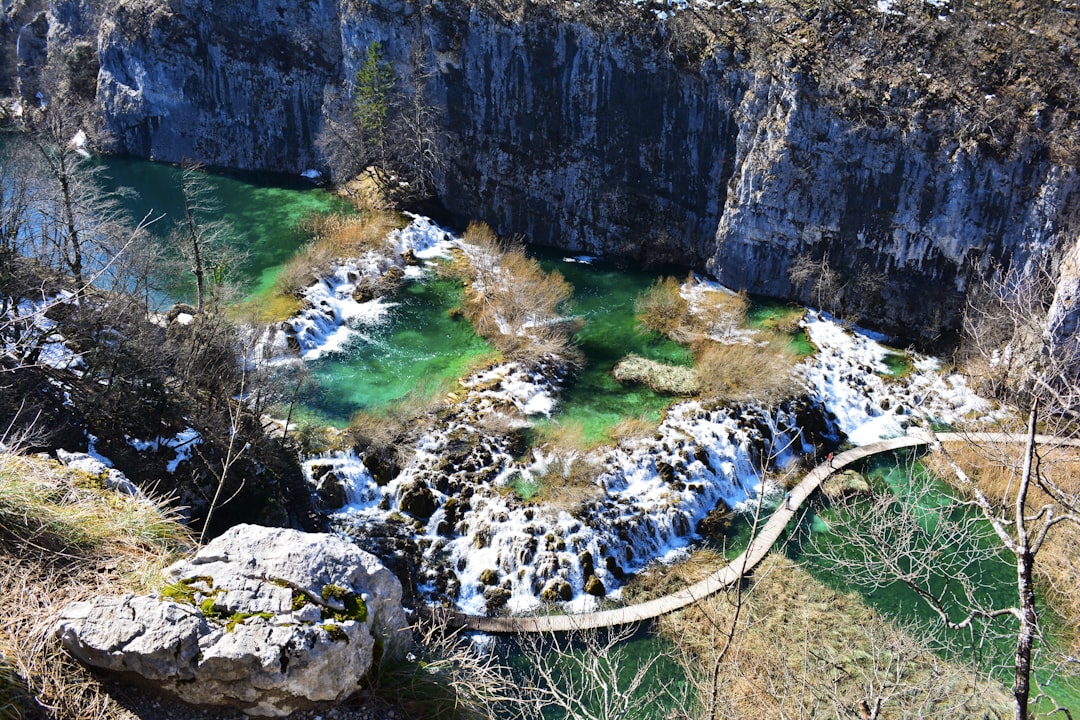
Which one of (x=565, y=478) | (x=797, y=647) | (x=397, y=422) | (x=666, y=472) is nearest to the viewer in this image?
(x=797, y=647)

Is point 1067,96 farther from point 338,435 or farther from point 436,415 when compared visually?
point 338,435

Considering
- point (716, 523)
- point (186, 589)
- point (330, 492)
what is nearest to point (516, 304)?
point (330, 492)

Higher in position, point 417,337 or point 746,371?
point 746,371

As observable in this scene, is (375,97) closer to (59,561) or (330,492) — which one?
(330,492)

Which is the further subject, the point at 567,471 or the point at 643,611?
the point at 567,471

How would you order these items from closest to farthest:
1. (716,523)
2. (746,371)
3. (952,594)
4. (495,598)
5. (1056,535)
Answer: (952,594) → (495,598) → (1056,535) → (716,523) → (746,371)

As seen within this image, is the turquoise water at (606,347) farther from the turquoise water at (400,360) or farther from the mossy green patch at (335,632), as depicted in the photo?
the mossy green patch at (335,632)

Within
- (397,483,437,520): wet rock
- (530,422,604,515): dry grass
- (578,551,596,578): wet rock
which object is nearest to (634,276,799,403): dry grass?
(530,422,604,515): dry grass

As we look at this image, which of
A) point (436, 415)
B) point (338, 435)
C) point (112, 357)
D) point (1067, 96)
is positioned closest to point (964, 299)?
point (1067, 96)
